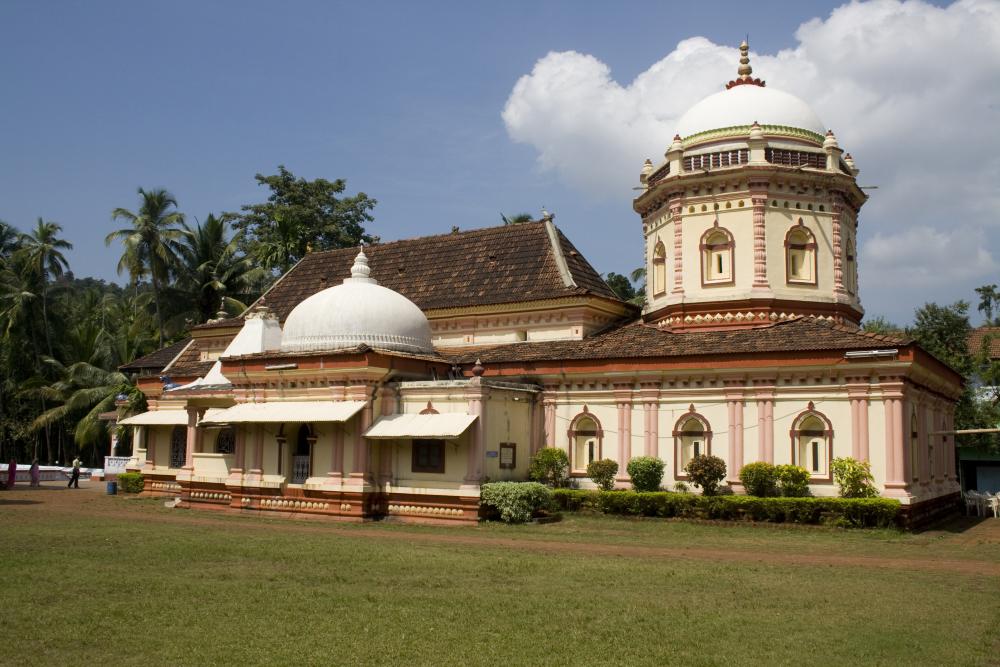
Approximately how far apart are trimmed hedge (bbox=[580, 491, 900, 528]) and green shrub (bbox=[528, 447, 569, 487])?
38.4 inches

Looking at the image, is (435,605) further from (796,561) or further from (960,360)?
(960,360)

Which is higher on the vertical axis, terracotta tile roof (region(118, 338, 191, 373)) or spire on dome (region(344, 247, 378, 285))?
spire on dome (region(344, 247, 378, 285))

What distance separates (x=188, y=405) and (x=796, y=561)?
19434mm

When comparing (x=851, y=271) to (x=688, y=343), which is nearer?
(x=688, y=343)

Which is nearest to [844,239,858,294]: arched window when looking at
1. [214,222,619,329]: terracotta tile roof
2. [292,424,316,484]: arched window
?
[214,222,619,329]: terracotta tile roof

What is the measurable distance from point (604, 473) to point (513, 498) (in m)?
3.18

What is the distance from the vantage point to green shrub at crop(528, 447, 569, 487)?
2414 centimetres

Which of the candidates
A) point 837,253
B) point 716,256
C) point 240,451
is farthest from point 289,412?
point 837,253

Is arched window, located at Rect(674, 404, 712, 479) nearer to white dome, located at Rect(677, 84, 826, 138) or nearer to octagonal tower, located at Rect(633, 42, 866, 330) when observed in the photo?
octagonal tower, located at Rect(633, 42, 866, 330)

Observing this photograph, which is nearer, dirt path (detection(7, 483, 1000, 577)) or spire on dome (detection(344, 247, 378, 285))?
dirt path (detection(7, 483, 1000, 577))

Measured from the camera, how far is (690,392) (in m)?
23.4

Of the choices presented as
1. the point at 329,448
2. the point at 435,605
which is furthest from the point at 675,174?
the point at 435,605

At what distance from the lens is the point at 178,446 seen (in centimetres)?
3108

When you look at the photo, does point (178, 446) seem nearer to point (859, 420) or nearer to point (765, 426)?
point (765, 426)
